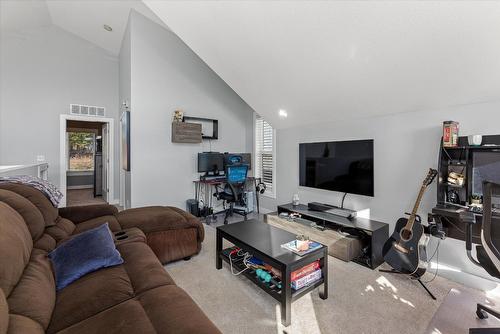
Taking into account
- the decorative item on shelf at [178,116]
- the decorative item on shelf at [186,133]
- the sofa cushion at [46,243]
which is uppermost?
the decorative item on shelf at [178,116]

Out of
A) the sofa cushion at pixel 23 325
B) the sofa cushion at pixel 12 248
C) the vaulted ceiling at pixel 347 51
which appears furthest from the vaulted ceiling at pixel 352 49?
the sofa cushion at pixel 23 325

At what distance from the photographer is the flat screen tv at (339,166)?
2.95 metres

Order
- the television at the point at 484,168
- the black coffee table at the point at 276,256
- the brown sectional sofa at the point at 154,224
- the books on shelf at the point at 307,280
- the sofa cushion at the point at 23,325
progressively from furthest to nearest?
1. the brown sectional sofa at the point at 154,224
2. the television at the point at 484,168
3. the books on shelf at the point at 307,280
4. the black coffee table at the point at 276,256
5. the sofa cushion at the point at 23,325

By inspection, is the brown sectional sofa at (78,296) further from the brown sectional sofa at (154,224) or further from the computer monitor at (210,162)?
the computer monitor at (210,162)

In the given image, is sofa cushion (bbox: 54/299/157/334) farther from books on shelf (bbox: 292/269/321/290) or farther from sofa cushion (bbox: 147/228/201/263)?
sofa cushion (bbox: 147/228/201/263)

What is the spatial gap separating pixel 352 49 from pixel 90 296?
274 centimetres

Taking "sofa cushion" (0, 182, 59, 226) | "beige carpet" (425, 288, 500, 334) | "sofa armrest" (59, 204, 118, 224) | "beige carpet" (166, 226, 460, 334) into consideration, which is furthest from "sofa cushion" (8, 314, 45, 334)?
"beige carpet" (425, 288, 500, 334)

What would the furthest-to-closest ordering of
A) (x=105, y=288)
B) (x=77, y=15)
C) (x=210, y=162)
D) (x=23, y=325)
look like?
(x=210, y=162) → (x=77, y=15) → (x=105, y=288) → (x=23, y=325)

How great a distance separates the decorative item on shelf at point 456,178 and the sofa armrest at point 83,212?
3.54m

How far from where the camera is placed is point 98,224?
239 cm

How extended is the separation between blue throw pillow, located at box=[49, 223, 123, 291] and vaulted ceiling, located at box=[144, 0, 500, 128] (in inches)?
94.2

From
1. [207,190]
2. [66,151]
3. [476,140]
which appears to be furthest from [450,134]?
[66,151]

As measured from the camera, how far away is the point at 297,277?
6.10 ft

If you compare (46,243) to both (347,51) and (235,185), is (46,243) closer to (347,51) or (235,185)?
(235,185)
